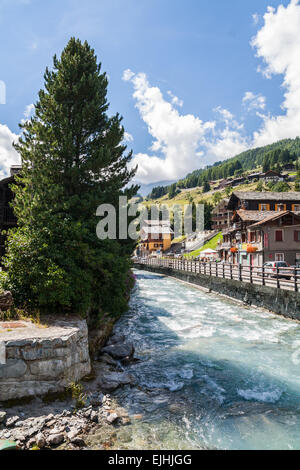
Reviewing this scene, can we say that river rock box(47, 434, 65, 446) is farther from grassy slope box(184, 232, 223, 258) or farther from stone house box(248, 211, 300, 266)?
grassy slope box(184, 232, 223, 258)

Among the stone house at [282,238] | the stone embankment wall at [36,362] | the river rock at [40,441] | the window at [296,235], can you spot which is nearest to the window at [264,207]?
the stone house at [282,238]

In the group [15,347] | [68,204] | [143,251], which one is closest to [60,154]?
[68,204]

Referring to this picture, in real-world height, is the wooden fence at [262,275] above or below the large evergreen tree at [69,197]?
below

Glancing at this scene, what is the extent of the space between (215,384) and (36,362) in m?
Result: 5.50

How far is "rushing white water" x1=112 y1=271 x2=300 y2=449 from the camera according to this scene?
20.2 ft

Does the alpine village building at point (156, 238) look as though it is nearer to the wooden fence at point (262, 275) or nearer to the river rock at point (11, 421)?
the wooden fence at point (262, 275)

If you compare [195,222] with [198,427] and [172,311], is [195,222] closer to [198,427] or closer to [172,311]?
[172,311]

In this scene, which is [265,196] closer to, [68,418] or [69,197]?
[69,197]

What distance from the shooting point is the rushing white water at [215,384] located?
614 cm

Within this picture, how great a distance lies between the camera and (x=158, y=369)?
9922 millimetres

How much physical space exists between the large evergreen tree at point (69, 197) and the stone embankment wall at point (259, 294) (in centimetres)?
1047

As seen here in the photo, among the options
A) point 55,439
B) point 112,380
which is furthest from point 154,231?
point 55,439

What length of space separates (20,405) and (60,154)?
9.85 m

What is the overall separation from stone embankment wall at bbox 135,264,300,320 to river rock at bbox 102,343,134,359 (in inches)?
428
